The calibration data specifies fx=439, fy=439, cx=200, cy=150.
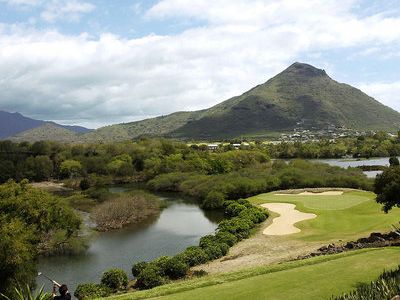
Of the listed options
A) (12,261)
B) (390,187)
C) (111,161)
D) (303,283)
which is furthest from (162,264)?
(111,161)

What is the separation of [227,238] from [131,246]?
10.3 meters

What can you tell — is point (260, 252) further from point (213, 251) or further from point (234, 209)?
point (234, 209)

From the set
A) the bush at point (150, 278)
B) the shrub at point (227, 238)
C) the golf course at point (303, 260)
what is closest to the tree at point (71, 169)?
the golf course at point (303, 260)

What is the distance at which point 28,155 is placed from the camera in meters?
127

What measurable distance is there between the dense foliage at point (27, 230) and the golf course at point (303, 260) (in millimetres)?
8517

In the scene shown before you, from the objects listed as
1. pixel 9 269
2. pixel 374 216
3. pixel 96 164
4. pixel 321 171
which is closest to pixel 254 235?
pixel 374 216

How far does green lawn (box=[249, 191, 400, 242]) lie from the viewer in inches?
1531

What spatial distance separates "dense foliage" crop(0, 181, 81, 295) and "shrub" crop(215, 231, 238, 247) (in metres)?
14.6

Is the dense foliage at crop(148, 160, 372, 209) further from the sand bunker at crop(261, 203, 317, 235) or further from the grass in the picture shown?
the grass

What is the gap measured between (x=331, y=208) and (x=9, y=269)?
127ft

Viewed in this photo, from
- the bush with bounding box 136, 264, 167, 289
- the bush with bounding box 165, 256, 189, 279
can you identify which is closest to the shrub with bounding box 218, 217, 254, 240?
the bush with bounding box 165, 256, 189, 279

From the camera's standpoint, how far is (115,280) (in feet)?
99.3

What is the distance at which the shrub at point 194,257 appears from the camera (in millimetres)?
34906

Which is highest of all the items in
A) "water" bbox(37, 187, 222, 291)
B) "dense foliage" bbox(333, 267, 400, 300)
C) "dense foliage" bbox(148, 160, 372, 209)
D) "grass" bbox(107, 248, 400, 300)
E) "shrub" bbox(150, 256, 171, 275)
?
"dense foliage" bbox(333, 267, 400, 300)
